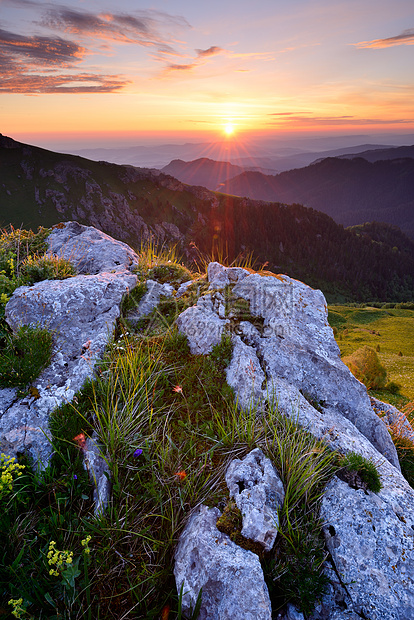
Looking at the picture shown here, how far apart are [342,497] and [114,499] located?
3.13 metres

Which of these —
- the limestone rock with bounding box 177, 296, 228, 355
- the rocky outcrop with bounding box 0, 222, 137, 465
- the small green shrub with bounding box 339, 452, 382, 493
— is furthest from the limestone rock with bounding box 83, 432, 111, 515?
the small green shrub with bounding box 339, 452, 382, 493

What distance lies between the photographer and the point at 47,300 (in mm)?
6746

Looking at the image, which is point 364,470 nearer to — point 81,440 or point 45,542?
point 81,440

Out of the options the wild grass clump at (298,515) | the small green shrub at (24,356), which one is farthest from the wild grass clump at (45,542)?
the wild grass clump at (298,515)

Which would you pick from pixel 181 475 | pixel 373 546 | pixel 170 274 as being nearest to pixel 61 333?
pixel 181 475

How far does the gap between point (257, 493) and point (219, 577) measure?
1001mm

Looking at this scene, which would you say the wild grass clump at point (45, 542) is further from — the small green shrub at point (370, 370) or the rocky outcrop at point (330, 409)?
the small green shrub at point (370, 370)

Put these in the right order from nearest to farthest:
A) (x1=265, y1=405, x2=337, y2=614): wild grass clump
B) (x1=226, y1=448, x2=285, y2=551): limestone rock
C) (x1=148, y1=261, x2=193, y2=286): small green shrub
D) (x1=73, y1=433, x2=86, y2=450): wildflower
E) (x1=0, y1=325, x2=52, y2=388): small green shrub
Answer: (x1=265, y1=405, x2=337, y2=614): wild grass clump, (x1=226, y1=448, x2=285, y2=551): limestone rock, (x1=73, y1=433, x2=86, y2=450): wildflower, (x1=0, y1=325, x2=52, y2=388): small green shrub, (x1=148, y1=261, x2=193, y2=286): small green shrub

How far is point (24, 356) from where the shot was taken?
5699 mm

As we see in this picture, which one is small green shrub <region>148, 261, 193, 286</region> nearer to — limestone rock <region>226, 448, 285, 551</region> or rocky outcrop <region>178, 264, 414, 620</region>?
rocky outcrop <region>178, 264, 414, 620</region>

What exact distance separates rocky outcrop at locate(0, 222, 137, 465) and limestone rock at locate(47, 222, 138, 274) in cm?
54

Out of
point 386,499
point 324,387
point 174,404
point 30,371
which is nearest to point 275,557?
point 386,499

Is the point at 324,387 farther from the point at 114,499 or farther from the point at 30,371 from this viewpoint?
the point at 30,371

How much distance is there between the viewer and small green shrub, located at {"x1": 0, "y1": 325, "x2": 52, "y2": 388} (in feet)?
17.8
